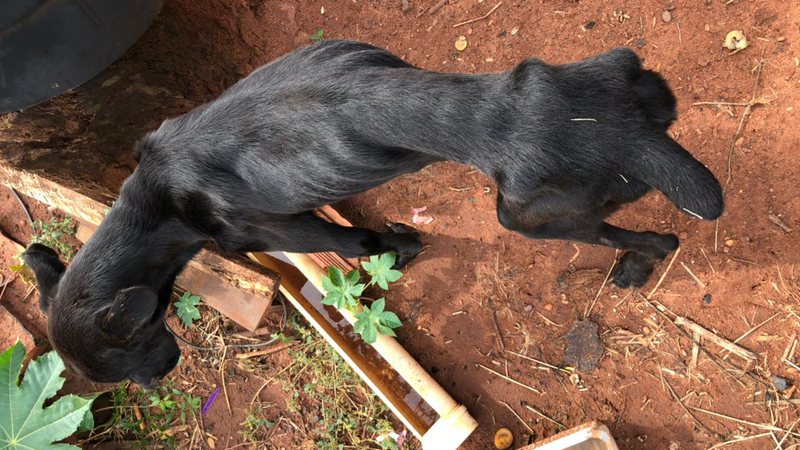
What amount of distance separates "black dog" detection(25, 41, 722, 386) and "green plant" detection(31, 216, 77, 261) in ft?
5.20

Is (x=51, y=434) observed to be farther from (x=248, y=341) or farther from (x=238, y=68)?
(x=238, y=68)

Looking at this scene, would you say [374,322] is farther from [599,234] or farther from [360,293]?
[599,234]

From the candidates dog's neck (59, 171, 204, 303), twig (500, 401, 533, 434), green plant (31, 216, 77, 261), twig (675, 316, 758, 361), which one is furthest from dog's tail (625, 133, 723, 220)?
green plant (31, 216, 77, 261)

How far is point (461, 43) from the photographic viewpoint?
448 centimetres

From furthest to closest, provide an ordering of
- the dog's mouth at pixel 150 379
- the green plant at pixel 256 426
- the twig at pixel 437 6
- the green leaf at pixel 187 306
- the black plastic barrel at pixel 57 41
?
1. the green plant at pixel 256 426
2. the twig at pixel 437 6
3. the green leaf at pixel 187 306
4. the dog's mouth at pixel 150 379
5. the black plastic barrel at pixel 57 41

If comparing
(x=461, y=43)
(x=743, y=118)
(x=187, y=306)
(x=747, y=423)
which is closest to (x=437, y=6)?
(x=461, y=43)

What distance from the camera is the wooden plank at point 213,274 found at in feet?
13.0

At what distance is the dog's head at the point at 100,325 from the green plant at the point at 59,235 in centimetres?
157

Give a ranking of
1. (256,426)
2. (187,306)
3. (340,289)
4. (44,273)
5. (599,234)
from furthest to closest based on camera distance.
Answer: (256,426) → (187,306) → (340,289) → (44,273) → (599,234)

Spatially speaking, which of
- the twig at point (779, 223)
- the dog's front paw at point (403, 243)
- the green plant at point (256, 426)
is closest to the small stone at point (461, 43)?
the dog's front paw at point (403, 243)

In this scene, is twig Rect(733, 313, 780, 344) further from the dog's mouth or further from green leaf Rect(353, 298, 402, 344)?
the dog's mouth

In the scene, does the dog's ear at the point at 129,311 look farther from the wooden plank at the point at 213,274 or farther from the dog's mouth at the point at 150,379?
the wooden plank at the point at 213,274

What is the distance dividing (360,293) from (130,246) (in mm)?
1538

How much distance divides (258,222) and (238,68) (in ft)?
6.86
